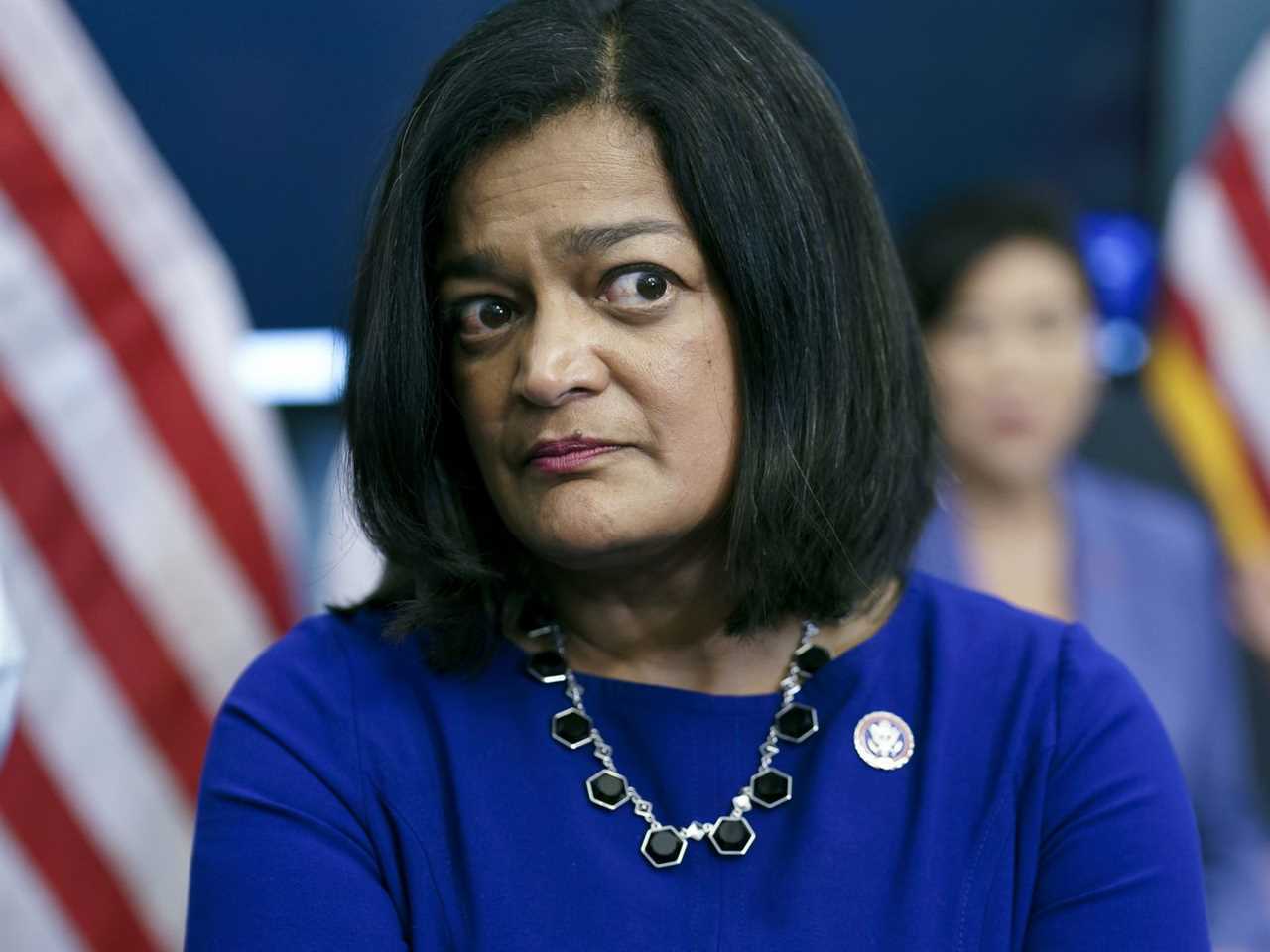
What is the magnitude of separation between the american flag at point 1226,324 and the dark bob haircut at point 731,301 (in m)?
1.59

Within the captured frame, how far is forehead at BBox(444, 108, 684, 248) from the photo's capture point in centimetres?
142

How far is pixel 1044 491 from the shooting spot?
3.12m

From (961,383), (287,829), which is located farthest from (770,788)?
(961,383)

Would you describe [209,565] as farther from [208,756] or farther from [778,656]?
[778,656]

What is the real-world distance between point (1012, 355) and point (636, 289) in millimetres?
1741

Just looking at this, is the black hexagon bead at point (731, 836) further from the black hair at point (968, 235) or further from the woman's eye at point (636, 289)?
the black hair at point (968, 235)

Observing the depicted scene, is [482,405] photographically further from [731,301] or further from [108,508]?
[108,508]

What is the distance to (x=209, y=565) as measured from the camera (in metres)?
2.31

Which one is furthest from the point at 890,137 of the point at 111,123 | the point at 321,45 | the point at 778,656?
the point at 778,656

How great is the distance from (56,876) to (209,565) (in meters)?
0.49

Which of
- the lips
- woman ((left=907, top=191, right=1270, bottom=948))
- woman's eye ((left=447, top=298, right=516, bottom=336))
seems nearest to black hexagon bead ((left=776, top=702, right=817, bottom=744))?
the lips

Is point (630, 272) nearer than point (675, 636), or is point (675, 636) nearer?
point (630, 272)

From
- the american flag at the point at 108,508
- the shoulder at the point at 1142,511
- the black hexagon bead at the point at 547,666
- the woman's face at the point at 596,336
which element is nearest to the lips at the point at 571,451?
the woman's face at the point at 596,336

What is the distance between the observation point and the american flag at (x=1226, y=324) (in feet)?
9.81
